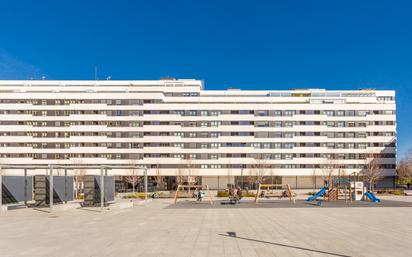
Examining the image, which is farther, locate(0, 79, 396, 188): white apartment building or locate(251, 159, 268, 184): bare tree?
locate(0, 79, 396, 188): white apartment building

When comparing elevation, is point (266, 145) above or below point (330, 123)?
below

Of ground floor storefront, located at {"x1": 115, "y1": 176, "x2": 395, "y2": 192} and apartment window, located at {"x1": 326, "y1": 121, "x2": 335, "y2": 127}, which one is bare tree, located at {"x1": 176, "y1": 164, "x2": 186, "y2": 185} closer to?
ground floor storefront, located at {"x1": 115, "y1": 176, "x2": 395, "y2": 192}

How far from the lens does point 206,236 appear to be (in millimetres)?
15414

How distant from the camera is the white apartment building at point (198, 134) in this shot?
8025 centimetres

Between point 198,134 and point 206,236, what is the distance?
66.5 m

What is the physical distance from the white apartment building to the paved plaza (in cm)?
5841

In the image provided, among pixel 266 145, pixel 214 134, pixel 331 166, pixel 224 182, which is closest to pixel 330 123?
pixel 331 166

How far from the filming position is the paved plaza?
12469 millimetres

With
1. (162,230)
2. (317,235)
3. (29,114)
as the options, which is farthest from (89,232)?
(29,114)

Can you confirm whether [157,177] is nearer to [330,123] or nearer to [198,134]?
[198,134]

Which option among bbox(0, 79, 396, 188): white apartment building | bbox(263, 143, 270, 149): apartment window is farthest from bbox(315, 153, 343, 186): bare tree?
bbox(263, 143, 270, 149): apartment window

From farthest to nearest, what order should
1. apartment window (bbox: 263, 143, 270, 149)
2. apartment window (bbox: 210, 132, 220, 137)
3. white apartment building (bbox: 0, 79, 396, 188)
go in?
1. apartment window (bbox: 263, 143, 270, 149)
2. apartment window (bbox: 210, 132, 220, 137)
3. white apartment building (bbox: 0, 79, 396, 188)

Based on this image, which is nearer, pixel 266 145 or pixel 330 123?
pixel 266 145

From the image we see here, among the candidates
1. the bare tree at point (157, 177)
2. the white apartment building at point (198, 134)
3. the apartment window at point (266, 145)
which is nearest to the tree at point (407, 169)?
the white apartment building at point (198, 134)
